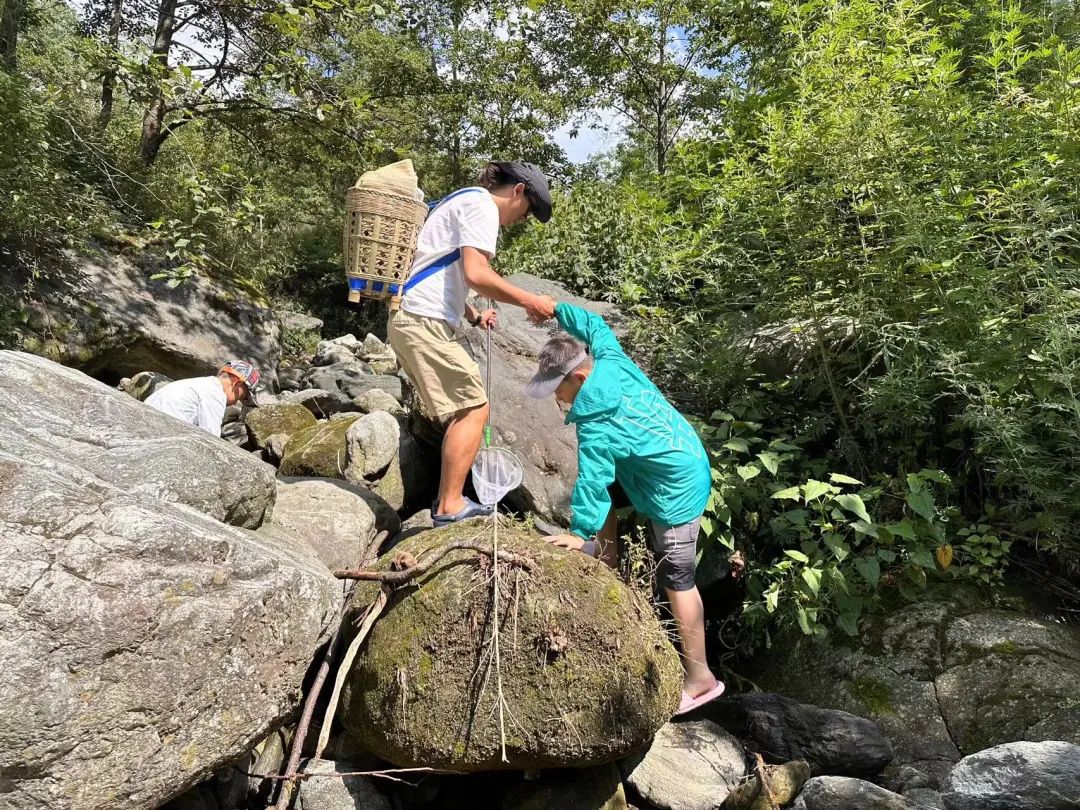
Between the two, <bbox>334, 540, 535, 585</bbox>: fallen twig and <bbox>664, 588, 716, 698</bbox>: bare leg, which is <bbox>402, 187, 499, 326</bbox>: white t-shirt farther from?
<bbox>664, 588, 716, 698</bbox>: bare leg

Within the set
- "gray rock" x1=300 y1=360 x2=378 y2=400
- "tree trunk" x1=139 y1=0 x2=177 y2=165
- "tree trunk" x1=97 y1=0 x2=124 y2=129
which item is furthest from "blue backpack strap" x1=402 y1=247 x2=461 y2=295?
"tree trunk" x1=139 y1=0 x2=177 y2=165

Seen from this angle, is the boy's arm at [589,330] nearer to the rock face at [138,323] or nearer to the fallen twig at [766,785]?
the fallen twig at [766,785]

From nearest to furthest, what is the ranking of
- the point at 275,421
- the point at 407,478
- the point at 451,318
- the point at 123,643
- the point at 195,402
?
the point at 123,643
the point at 451,318
the point at 195,402
the point at 407,478
the point at 275,421

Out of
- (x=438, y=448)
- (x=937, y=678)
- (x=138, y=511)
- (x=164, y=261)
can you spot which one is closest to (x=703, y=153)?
(x=438, y=448)

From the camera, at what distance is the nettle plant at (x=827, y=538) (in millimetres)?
4113

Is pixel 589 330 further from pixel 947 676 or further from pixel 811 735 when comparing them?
pixel 947 676

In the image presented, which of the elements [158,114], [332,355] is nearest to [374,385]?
[332,355]

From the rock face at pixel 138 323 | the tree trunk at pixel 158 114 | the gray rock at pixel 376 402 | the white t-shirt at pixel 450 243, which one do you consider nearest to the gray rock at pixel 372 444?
the gray rock at pixel 376 402

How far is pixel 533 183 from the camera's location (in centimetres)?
422

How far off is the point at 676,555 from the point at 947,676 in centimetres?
167

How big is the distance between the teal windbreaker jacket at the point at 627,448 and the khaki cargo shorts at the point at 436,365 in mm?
615

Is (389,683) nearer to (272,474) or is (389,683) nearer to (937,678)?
(272,474)

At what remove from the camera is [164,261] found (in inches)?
362

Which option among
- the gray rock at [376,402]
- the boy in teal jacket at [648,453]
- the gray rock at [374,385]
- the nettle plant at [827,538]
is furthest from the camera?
the gray rock at [374,385]
